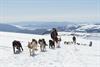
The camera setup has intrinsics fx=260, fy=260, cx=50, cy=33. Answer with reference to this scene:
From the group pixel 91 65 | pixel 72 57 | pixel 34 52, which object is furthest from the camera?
pixel 34 52

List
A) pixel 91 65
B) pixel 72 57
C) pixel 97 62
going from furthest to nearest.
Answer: pixel 72 57 < pixel 97 62 < pixel 91 65

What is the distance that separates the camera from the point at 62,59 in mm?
20844

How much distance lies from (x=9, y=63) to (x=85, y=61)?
586 cm

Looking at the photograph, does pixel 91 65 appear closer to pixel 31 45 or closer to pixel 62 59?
pixel 62 59

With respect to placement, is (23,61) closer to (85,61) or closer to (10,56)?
(10,56)

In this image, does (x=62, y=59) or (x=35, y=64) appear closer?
(x=35, y=64)

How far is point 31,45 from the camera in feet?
74.9

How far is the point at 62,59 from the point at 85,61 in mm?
1849

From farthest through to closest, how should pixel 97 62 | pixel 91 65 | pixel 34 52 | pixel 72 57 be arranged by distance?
pixel 34 52, pixel 72 57, pixel 97 62, pixel 91 65

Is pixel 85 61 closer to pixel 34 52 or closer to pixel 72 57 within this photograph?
pixel 72 57

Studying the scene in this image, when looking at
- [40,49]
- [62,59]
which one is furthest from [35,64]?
[40,49]

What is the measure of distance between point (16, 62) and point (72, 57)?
16.2 ft

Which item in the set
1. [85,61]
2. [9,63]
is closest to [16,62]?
[9,63]

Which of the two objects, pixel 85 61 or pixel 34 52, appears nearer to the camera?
pixel 85 61
